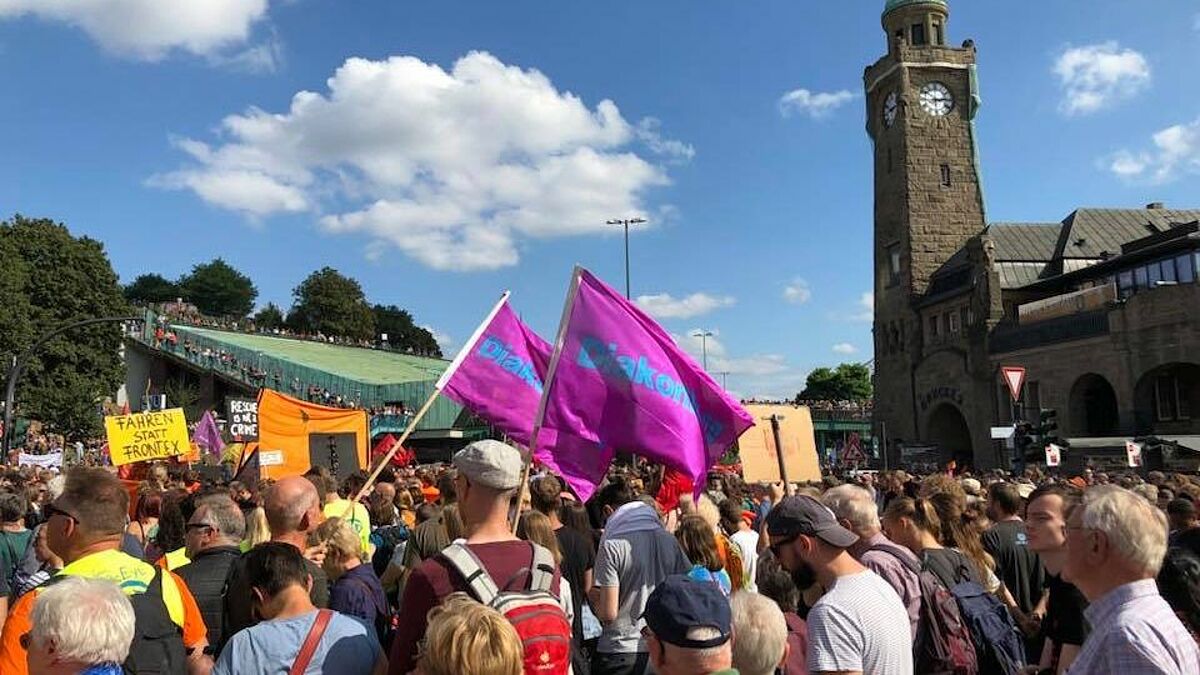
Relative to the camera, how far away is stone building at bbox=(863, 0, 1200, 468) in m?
35.7

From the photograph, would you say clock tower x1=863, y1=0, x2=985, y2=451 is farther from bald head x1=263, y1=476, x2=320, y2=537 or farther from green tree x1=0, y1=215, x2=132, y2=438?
bald head x1=263, y1=476, x2=320, y2=537

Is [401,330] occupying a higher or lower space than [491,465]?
higher

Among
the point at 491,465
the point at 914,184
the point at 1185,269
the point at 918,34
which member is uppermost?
the point at 918,34

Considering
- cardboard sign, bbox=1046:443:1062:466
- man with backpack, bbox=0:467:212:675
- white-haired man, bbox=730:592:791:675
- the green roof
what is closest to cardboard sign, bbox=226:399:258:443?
man with backpack, bbox=0:467:212:675

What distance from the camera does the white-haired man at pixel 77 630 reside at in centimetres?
306

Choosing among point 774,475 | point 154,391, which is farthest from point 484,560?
point 154,391

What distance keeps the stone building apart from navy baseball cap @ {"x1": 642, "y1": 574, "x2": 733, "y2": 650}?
35336 mm

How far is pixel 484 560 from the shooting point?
347 cm

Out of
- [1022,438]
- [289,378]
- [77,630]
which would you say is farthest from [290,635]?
[289,378]

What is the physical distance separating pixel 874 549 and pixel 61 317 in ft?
169

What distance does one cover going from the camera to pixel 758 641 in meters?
3.40

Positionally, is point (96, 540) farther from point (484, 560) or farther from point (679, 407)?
point (679, 407)

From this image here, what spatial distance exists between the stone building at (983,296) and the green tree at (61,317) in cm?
4140

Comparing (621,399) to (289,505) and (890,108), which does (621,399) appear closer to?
(289,505)
